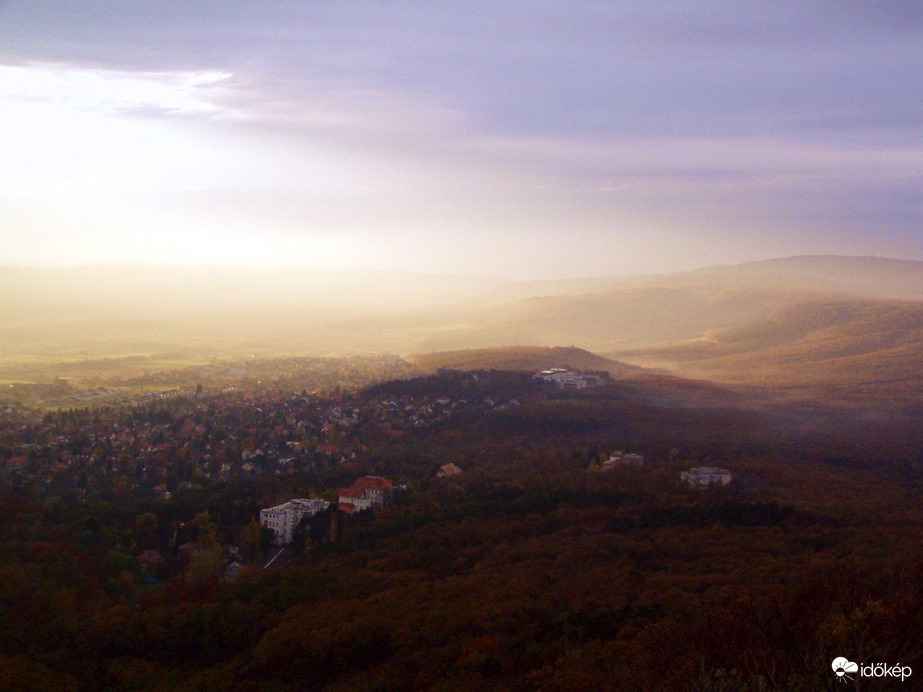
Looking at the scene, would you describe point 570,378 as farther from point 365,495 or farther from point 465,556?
point 465,556

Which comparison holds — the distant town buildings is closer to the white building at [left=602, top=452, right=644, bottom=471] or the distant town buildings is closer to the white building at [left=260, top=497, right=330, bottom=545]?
the white building at [left=602, top=452, right=644, bottom=471]

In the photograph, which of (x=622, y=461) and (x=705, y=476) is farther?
(x=622, y=461)

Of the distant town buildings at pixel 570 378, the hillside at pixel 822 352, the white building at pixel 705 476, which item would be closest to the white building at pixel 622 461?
the white building at pixel 705 476

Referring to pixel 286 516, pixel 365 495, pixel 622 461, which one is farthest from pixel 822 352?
pixel 286 516

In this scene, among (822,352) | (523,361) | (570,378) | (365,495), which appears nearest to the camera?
(365,495)

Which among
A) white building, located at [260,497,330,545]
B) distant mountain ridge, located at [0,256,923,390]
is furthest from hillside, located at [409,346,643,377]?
white building, located at [260,497,330,545]

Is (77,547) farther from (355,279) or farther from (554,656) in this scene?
(355,279)
